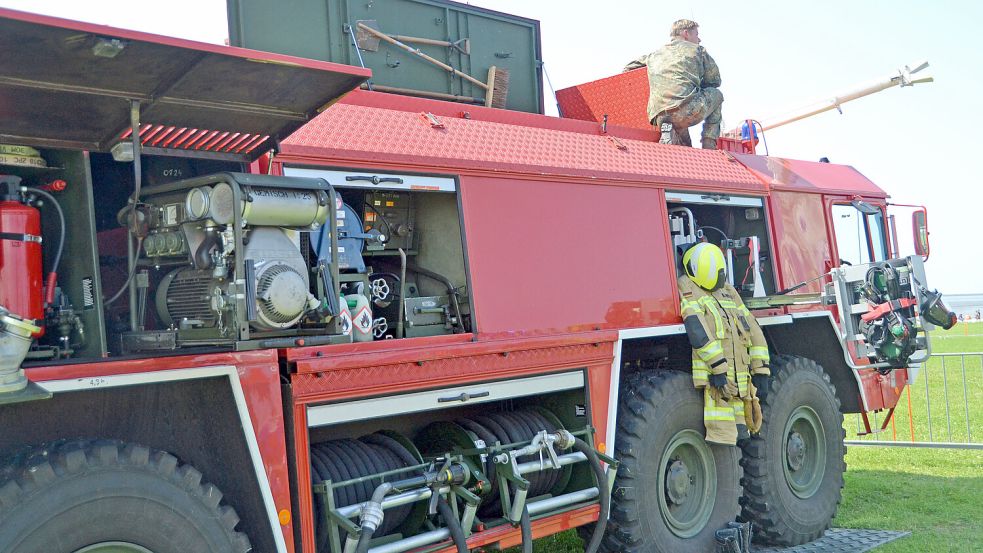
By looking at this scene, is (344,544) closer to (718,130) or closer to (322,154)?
(322,154)

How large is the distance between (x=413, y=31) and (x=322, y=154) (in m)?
2.46

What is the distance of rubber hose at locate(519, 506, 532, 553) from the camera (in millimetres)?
4828

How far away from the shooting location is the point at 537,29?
754 cm

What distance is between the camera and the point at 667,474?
20.2 ft

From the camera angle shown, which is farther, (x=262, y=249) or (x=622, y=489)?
(x=622, y=489)

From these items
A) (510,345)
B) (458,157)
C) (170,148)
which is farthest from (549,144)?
(170,148)

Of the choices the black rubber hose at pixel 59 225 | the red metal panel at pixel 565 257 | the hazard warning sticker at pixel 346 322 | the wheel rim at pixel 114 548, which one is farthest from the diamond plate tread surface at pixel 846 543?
the black rubber hose at pixel 59 225

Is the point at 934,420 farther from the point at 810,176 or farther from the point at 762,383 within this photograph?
the point at 762,383

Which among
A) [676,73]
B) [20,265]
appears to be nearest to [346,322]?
[20,265]

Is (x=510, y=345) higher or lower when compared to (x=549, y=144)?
lower

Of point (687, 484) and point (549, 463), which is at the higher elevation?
point (549, 463)

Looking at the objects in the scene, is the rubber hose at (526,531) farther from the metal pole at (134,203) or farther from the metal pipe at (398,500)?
the metal pole at (134,203)

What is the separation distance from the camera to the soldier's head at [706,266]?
21.0 feet

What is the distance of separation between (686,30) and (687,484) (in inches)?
153
